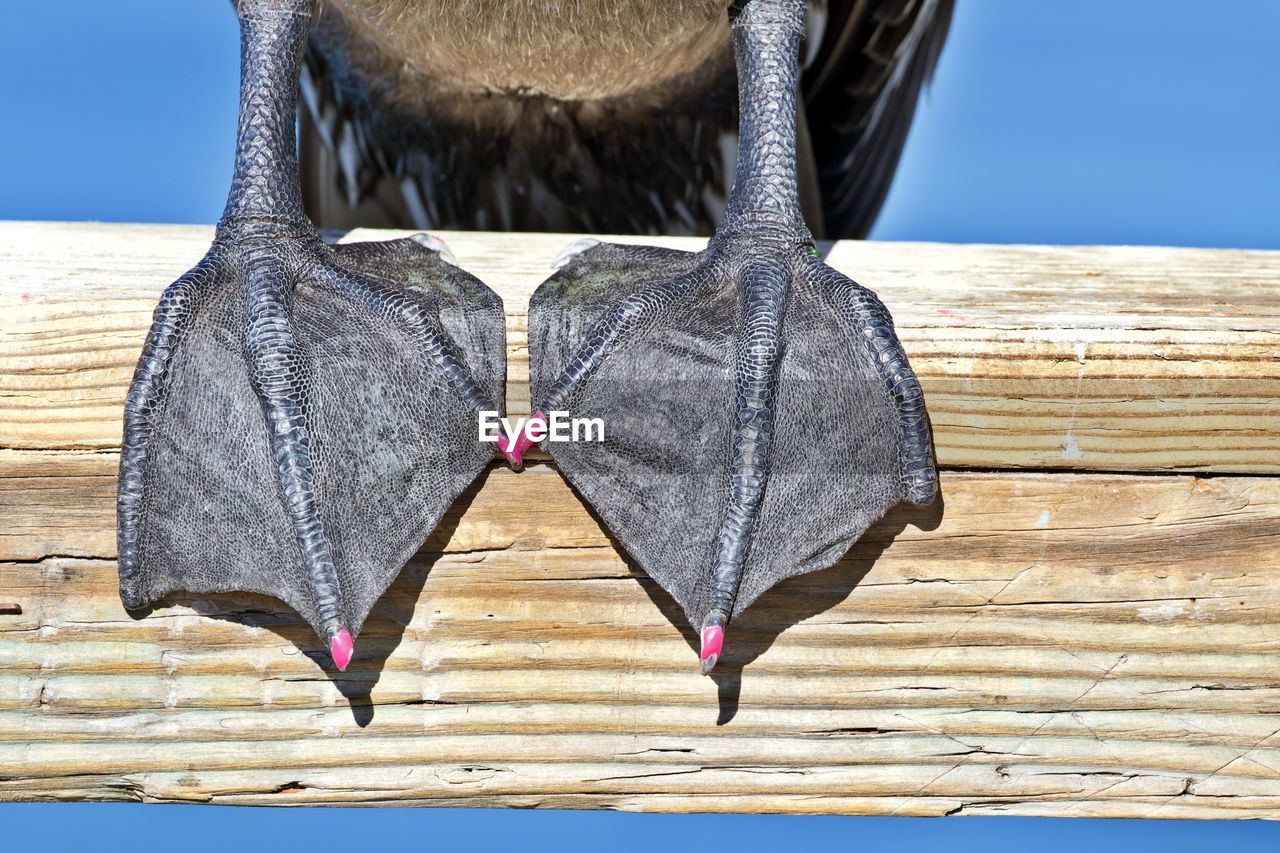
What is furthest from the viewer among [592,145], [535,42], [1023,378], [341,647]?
[592,145]

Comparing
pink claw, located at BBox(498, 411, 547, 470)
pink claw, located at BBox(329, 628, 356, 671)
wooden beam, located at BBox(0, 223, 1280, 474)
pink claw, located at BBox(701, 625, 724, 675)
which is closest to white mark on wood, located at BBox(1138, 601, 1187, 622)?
wooden beam, located at BBox(0, 223, 1280, 474)

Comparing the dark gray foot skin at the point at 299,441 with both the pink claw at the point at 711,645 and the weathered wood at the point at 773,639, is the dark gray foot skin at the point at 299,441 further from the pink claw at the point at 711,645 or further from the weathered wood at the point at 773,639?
the pink claw at the point at 711,645

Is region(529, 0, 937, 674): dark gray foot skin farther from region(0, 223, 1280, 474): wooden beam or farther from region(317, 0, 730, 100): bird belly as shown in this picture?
region(317, 0, 730, 100): bird belly

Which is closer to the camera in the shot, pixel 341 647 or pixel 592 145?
pixel 341 647

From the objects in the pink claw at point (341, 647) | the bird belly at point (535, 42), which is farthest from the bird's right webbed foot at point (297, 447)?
the bird belly at point (535, 42)

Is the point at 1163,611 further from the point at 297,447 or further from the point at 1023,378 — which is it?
the point at 297,447

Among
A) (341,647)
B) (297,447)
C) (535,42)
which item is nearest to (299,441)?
(297,447)
